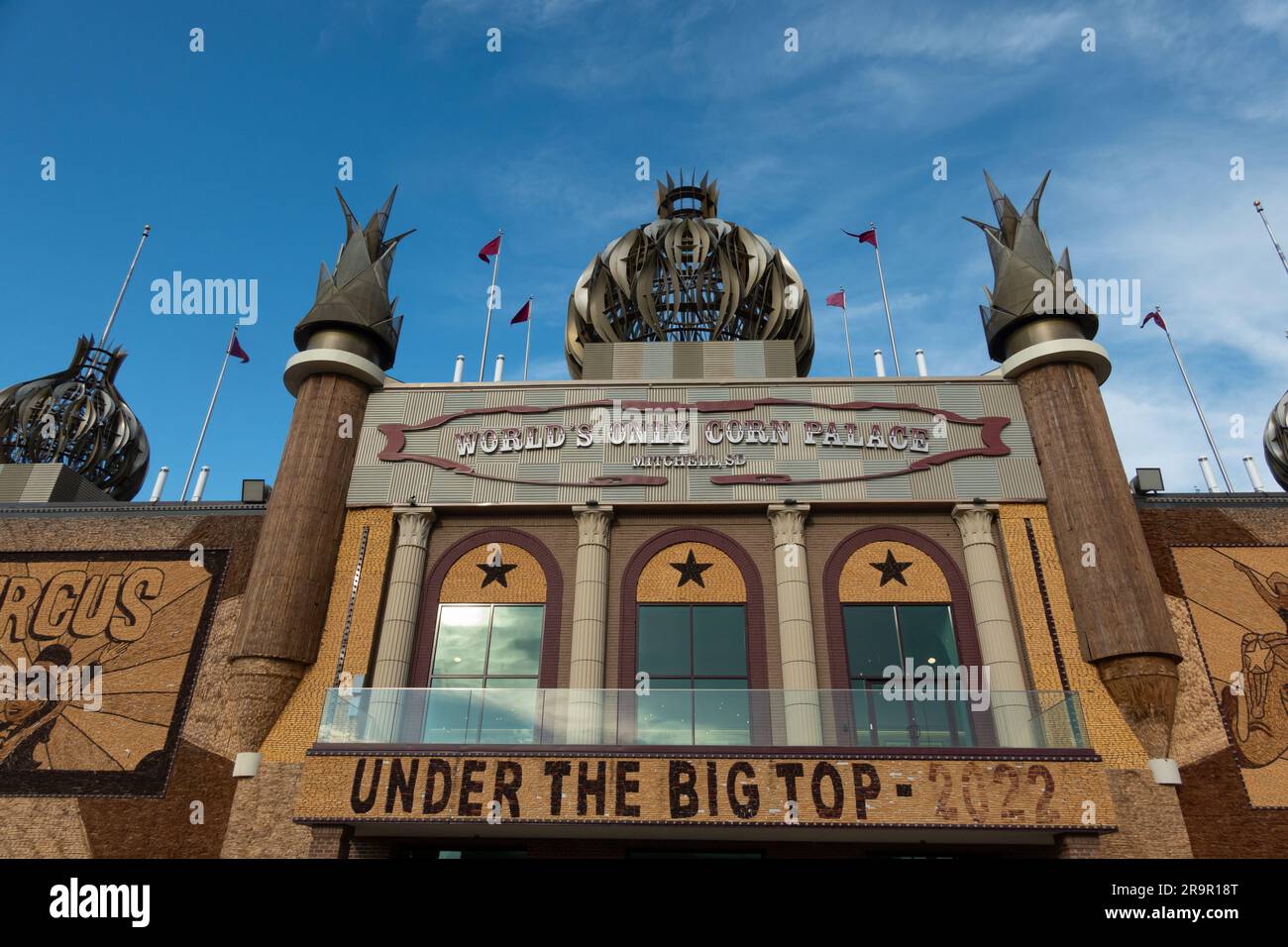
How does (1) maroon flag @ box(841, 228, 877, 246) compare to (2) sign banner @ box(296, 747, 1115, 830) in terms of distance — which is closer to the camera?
(2) sign banner @ box(296, 747, 1115, 830)

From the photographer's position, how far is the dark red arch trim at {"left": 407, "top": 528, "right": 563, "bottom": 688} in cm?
2186

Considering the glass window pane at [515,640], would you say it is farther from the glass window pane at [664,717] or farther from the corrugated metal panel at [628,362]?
the corrugated metal panel at [628,362]

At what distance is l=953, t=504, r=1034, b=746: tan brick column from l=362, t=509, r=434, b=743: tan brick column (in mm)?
13974

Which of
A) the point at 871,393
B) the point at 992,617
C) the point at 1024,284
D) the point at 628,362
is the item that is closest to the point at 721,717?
the point at 992,617

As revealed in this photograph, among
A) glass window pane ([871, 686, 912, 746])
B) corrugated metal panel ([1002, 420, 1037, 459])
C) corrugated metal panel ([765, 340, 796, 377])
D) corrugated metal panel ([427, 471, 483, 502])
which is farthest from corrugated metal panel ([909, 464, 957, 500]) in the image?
corrugated metal panel ([427, 471, 483, 502])

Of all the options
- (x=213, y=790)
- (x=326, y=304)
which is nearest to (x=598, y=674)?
(x=213, y=790)

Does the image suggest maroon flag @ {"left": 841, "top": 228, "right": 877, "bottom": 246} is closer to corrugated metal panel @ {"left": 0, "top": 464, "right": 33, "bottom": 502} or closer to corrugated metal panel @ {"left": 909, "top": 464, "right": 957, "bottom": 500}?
corrugated metal panel @ {"left": 909, "top": 464, "right": 957, "bottom": 500}

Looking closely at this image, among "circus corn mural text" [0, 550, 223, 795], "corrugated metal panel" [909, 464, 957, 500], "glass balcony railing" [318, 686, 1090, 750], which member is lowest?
"glass balcony railing" [318, 686, 1090, 750]

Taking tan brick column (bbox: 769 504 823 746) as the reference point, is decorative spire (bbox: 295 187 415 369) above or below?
above

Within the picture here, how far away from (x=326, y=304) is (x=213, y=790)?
13.7 m

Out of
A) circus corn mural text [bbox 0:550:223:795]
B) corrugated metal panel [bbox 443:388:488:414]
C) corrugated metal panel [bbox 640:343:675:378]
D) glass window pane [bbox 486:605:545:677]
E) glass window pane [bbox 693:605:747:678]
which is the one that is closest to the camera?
circus corn mural text [bbox 0:550:223:795]

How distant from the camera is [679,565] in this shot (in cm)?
2303

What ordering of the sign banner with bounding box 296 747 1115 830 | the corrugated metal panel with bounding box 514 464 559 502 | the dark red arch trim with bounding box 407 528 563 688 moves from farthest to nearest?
1. the corrugated metal panel with bounding box 514 464 559 502
2. the dark red arch trim with bounding box 407 528 563 688
3. the sign banner with bounding box 296 747 1115 830
